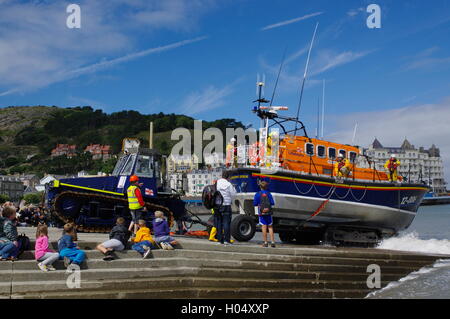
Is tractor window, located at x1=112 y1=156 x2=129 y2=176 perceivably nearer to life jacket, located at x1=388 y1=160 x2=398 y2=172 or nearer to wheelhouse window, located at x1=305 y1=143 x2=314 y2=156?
wheelhouse window, located at x1=305 y1=143 x2=314 y2=156

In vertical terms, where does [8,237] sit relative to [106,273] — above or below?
above

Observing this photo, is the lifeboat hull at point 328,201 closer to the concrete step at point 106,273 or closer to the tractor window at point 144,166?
the tractor window at point 144,166

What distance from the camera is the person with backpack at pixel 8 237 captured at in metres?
7.69

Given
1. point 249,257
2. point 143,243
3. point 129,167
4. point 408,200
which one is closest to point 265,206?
point 249,257

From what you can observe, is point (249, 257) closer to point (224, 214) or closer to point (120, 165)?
point (224, 214)

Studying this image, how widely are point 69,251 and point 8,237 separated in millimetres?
1060

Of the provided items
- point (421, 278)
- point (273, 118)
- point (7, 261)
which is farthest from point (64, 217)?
point (421, 278)

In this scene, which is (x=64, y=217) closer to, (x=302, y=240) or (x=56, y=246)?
(x=56, y=246)

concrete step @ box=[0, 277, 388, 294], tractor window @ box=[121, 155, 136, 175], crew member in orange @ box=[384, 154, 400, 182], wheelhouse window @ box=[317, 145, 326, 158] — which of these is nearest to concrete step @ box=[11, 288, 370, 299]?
concrete step @ box=[0, 277, 388, 294]

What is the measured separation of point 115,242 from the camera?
8.65m

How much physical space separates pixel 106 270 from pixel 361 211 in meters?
11.4

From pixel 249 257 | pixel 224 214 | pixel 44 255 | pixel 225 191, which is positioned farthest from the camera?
pixel 225 191

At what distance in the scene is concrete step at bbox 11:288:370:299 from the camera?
24.4ft

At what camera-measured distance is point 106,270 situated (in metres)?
8.05
